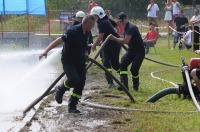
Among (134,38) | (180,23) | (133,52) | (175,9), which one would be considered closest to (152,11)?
(175,9)

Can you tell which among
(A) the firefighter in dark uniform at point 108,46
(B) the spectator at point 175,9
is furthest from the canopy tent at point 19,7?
(A) the firefighter in dark uniform at point 108,46

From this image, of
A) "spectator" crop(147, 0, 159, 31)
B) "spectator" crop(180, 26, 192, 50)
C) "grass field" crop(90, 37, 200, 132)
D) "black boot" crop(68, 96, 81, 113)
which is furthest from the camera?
"spectator" crop(147, 0, 159, 31)

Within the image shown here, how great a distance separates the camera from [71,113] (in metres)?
8.83

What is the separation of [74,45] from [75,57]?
0.21 m

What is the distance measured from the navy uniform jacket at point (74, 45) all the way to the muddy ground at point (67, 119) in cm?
90

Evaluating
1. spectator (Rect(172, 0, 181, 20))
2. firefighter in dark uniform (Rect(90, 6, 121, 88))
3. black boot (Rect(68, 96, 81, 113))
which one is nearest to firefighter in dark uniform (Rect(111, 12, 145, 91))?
firefighter in dark uniform (Rect(90, 6, 121, 88))

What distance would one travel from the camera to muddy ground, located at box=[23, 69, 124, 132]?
770 cm

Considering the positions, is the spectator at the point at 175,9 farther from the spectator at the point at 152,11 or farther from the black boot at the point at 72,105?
the black boot at the point at 72,105

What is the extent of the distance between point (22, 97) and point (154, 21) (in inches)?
651

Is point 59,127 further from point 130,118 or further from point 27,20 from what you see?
point 27,20

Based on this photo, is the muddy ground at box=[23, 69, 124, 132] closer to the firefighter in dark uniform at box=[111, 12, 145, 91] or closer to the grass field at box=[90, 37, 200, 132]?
the grass field at box=[90, 37, 200, 132]

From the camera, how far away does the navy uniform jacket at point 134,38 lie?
35.9 ft

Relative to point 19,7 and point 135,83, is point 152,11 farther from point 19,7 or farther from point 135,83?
point 135,83

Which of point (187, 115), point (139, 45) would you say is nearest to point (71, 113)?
point (187, 115)
